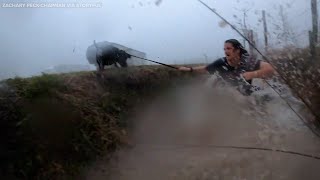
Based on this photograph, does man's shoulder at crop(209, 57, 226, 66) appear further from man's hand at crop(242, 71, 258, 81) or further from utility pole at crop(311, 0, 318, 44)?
utility pole at crop(311, 0, 318, 44)

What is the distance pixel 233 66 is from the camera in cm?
718

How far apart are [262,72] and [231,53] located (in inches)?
24.3

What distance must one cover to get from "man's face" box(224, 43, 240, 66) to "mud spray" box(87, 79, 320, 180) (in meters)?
0.48

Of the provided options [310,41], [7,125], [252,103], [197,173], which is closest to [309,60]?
[310,41]

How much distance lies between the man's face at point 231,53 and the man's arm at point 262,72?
0.27 meters

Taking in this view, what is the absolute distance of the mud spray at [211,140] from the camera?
266 inches

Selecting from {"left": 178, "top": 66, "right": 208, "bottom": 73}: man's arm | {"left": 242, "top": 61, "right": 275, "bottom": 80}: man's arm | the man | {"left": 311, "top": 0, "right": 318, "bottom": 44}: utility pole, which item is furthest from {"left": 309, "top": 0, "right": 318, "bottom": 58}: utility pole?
{"left": 178, "top": 66, "right": 208, "bottom": 73}: man's arm

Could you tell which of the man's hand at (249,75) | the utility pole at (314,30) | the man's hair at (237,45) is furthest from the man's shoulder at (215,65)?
the utility pole at (314,30)

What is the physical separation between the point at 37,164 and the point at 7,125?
0.72 m

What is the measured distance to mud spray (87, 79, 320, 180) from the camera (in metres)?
6.75

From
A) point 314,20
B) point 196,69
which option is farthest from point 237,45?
point 314,20

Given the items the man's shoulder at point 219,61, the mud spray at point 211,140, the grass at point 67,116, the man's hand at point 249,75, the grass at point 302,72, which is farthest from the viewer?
A: the man's shoulder at point 219,61

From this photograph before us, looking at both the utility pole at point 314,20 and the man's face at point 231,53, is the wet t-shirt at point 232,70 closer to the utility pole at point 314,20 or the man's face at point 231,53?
the man's face at point 231,53

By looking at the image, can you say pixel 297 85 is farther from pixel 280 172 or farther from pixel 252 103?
pixel 280 172
